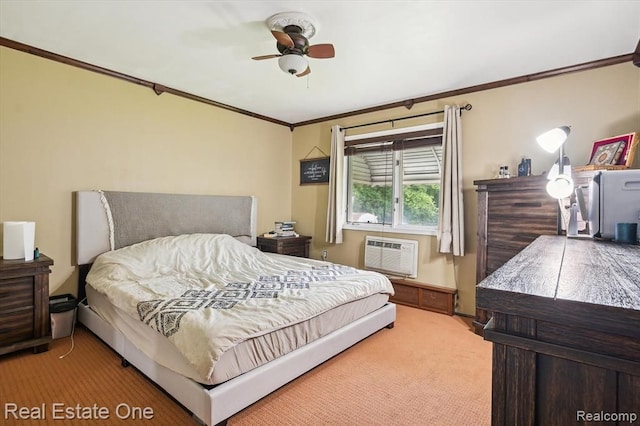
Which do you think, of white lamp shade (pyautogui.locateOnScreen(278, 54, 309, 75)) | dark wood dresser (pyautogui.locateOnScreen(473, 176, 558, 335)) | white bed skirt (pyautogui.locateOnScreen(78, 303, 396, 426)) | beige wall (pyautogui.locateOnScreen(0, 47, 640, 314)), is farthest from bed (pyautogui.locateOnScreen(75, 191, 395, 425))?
white lamp shade (pyautogui.locateOnScreen(278, 54, 309, 75))

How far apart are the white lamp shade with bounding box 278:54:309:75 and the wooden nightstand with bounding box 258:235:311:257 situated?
2.41 meters

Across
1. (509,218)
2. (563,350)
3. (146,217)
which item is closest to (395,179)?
(509,218)

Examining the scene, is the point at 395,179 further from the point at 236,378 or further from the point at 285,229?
the point at 236,378

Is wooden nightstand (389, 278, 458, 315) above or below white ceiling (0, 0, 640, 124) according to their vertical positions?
below

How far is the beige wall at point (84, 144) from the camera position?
265 cm

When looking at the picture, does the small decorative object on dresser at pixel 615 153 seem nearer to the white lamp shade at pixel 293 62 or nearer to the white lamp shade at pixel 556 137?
the white lamp shade at pixel 556 137

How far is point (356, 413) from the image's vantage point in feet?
5.92

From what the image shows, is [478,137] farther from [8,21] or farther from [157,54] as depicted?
[8,21]

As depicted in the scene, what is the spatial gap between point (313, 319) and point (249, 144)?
9.91 ft

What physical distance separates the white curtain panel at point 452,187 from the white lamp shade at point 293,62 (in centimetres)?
186

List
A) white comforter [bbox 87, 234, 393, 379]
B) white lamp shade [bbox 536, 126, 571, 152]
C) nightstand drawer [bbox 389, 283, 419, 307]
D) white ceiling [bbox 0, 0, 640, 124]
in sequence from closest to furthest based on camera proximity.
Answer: white comforter [bbox 87, 234, 393, 379] < white lamp shade [bbox 536, 126, 571, 152] < white ceiling [bbox 0, 0, 640, 124] < nightstand drawer [bbox 389, 283, 419, 307]

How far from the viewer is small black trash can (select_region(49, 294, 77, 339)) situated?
8.71 feet

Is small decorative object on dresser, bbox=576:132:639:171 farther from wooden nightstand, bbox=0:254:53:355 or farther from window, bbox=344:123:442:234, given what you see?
wooden nightstand, bbox=0:254:53:355

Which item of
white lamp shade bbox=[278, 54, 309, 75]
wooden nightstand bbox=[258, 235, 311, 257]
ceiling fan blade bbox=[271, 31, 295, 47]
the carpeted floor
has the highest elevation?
ceiling fan blade bbox=[271, 31, 295, 47]
